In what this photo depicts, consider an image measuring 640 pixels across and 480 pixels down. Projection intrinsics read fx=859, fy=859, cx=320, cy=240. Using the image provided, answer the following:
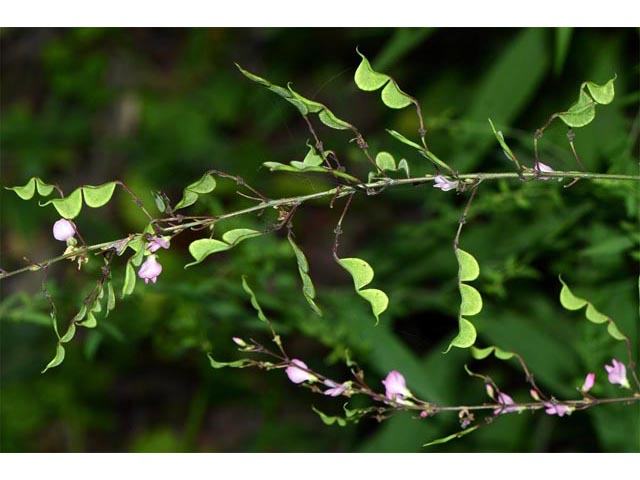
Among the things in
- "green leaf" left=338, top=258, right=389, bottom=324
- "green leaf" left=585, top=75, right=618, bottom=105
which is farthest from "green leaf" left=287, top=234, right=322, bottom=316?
"green leaf" left=585, top=75, right=618, bottom=105

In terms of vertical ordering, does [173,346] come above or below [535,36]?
below

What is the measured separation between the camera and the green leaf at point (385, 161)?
3.14ft

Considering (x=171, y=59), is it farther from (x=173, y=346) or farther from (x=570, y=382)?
(x=570, y=382)

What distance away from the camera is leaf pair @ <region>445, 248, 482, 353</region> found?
906 millimetres

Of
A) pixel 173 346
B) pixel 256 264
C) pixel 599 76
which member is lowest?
pixel 173 346

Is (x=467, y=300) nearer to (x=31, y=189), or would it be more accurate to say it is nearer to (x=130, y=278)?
(x=130, y=278)

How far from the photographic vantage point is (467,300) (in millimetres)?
916

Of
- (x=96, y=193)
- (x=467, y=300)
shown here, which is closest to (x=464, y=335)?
(x=467, y=300)

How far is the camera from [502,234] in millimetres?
2133

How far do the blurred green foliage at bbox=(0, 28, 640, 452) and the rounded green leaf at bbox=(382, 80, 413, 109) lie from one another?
0.10m

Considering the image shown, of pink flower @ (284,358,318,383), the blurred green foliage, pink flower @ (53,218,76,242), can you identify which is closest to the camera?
pink flower @ (53,218,76,242)

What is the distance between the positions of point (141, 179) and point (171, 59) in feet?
3.25

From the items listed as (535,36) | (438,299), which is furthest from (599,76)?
(438,299)

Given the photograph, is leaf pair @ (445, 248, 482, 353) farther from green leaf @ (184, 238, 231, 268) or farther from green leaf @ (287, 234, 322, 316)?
green leaf @ (184, 238, 231, 268)
